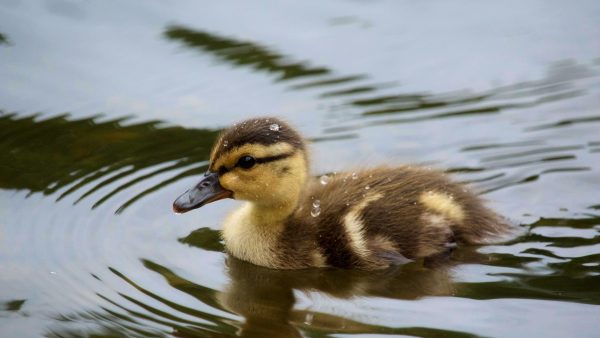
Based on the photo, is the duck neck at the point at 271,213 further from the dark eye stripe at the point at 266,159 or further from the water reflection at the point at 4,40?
the water reflection at the point at 4,40

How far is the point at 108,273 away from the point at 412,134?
Answer: 214 centimetres

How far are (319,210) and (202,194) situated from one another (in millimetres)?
510

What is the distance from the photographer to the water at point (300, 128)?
14.8ft

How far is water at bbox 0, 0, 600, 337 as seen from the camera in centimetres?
452

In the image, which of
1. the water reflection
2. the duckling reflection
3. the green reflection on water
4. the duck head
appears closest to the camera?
the duckling reflection

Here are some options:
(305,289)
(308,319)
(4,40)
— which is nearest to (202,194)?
(305,289)

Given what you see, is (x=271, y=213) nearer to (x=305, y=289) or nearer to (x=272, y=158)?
(x=272, y=158)

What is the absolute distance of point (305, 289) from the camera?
484cm

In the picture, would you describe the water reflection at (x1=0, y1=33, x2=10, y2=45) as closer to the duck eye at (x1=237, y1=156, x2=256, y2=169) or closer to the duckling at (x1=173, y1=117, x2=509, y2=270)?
the duckling at (x1=173, y1=117, x2=509, y2=270)

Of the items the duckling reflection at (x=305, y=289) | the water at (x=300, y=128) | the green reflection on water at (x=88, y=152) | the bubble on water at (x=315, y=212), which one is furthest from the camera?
the green reflection on water at (x=88, y=152)

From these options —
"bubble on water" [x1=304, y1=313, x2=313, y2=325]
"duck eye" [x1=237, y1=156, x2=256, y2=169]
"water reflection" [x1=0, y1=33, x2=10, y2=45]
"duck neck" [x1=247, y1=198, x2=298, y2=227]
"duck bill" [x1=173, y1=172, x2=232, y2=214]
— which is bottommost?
"bubble on water" [x1=304, y1=313, x2=313, y2=325]

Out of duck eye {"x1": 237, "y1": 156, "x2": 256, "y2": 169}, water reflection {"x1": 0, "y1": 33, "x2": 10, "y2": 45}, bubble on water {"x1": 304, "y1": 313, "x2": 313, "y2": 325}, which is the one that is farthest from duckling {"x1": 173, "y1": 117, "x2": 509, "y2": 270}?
water reflection {"x1": 0, "y1": 33, "x2": 10, "y2": 45}

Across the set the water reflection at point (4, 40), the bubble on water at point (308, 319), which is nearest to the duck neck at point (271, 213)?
the bubble on water at point (308, 319)

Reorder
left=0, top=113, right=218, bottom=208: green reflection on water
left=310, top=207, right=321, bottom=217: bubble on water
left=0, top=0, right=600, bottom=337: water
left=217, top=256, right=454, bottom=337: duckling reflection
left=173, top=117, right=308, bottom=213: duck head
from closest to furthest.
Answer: left=217, top=256, right=454, bottom=337: duckling reflection, left=0, top=0, right=600, bottom=337: water, left=173, top=117, right=308, bottom=213: duck head, left=310, top=207, right=321, bottom=217: bubble on water, left=0, top=113, right=218, bottom=208: green reflection on water
